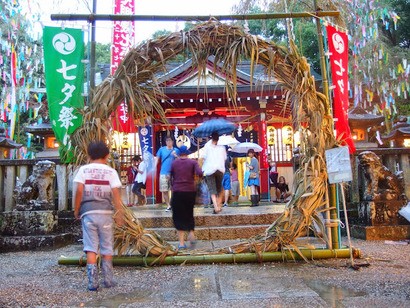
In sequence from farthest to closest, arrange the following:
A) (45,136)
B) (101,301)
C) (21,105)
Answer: (21,105) → (45,136) → (101,301)

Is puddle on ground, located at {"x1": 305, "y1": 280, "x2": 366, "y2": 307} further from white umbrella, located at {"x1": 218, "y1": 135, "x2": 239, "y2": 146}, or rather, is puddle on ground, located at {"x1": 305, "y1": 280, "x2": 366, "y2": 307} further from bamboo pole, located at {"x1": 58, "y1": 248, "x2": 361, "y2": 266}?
white umbrella, located at {"x1": 218, "y1": 135, "x2": 239, "y2": 146}

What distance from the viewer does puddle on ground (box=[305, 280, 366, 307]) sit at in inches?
126

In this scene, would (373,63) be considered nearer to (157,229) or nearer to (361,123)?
(361,123)

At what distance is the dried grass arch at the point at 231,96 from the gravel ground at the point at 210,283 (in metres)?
0.40

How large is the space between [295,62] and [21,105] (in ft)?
58.2

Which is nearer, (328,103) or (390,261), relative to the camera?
(390,261)

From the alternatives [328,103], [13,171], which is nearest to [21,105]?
[13,171]

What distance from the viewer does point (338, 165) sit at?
4.85m

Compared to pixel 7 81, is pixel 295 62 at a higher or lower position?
lower

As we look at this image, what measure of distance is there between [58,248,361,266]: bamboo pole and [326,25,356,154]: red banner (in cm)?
174

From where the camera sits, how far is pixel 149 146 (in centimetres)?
1457

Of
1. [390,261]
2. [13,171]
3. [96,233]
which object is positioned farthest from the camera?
[13,171]

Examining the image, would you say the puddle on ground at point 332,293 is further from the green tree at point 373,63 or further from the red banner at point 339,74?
the green tree at point 373,63

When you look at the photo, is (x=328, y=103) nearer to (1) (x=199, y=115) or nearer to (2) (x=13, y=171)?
(2) (x=13, y=171)
